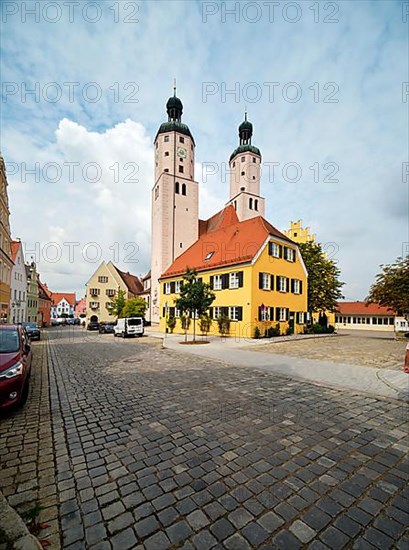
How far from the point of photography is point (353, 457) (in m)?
3.72

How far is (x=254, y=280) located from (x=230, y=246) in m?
5.56

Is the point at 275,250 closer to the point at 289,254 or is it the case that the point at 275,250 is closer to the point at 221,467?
the point at 289,254

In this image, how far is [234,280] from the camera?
76.0 feet

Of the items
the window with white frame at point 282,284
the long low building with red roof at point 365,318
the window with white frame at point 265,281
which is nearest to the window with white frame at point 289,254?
the window with white frame at point 282,284

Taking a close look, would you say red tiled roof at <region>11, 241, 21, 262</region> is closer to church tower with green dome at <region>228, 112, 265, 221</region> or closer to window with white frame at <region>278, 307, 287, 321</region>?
window with white frame at <region>278, 307, 287, 321</region>

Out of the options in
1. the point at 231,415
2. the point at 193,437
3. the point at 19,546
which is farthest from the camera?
the point at 231,415

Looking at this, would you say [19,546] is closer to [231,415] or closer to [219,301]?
[231,415]

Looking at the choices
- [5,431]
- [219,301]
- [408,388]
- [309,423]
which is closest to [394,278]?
[219,301]

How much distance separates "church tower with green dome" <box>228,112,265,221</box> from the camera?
183 ft

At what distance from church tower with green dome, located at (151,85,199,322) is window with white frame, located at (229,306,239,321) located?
21.5m

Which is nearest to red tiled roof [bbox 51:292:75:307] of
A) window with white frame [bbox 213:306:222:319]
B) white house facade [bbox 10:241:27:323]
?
white house facade [bbox 10:241:27:323]

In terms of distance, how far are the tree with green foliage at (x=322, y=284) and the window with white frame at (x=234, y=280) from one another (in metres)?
12.2

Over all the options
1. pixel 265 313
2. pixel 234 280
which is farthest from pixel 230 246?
pixel 265 313

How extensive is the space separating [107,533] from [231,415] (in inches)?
120
